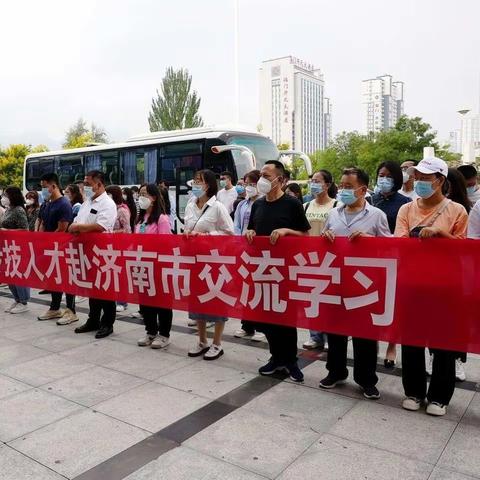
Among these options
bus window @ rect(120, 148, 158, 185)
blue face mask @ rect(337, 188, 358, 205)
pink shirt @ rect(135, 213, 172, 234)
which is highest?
bus window @ rect(120, 148, 158, 185)

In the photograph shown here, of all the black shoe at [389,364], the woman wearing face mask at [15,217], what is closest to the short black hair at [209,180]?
the black shoe at [389,364]

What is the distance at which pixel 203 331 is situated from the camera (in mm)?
4316

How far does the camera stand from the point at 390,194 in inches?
153

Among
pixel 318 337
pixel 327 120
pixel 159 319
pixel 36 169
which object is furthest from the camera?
pixel 327 120

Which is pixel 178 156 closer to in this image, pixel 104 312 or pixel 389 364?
pixel 104 312

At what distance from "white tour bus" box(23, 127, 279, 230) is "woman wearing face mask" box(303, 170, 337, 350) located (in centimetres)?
605

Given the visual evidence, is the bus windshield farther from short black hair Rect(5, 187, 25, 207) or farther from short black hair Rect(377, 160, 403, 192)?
short black hair Rect(377, 160, 403, 192)

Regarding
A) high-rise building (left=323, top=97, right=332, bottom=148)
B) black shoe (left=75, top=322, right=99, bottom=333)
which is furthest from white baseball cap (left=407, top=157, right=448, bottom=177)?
high-rise building (left=323, top=97, right=332, bottom=148)

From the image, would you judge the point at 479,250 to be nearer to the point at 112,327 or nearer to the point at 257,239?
the point at 257,239

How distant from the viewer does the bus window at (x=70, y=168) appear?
559 inches

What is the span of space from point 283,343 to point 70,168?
12.5 meters

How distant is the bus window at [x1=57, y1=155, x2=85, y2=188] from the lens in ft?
46.6

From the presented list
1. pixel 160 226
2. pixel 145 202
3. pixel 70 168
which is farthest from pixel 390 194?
pixel 70 168

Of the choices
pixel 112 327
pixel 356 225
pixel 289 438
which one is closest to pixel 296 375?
pixel 289 438
